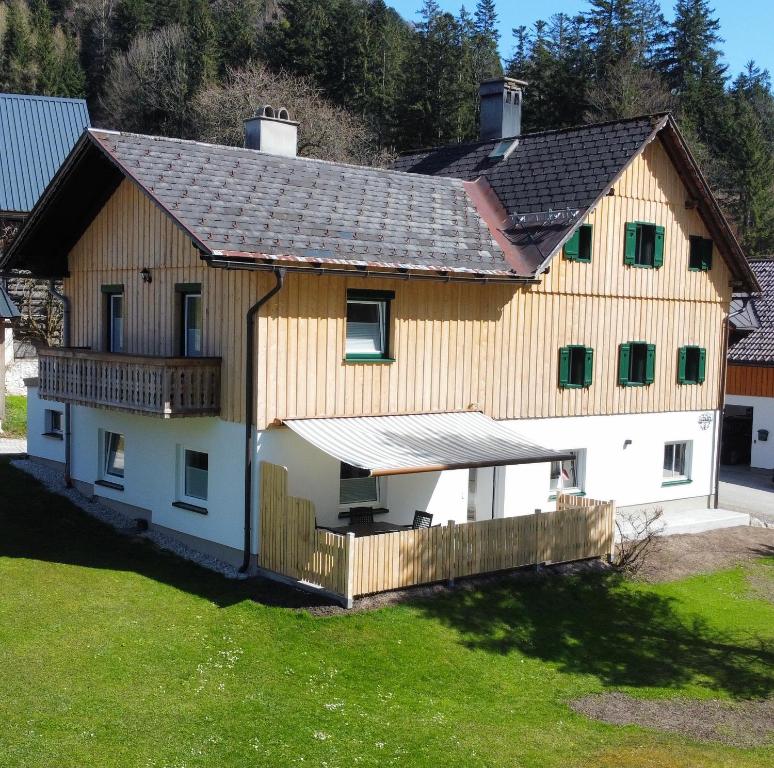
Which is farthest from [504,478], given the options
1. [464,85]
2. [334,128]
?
[464,85]

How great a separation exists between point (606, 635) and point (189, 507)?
8.38 m

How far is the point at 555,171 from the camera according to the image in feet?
81.8

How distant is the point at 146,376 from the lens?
19234 mm

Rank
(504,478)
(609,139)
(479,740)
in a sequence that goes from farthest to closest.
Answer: (609,139) < (504,478) < (479,740)

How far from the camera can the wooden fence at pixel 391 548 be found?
57.4 ft

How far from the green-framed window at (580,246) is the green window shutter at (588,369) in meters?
2.14

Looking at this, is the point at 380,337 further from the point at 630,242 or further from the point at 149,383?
the point at 630,242

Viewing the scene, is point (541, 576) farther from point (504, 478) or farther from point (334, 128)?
point (334, 128)

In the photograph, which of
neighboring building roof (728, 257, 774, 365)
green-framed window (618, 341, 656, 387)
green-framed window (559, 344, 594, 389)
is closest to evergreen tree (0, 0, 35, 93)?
neighboring building roof (728, 257, 774, 365)

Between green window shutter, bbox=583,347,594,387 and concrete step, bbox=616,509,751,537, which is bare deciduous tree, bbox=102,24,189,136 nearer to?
green window shutter, bbox=583,347,594,387

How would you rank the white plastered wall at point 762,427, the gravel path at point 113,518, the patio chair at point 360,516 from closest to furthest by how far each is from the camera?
1. the gravel path at point 113,518
2. the patio chair at point 360,516
3. the white plastered wall at point 762,427

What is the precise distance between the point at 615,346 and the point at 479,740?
1374 centimetres

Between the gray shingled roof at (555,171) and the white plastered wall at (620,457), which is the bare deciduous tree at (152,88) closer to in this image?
the gray shingled roof at (555,171)

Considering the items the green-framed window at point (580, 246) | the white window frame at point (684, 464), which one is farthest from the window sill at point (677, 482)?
the green-framed window at point (580, 246)
